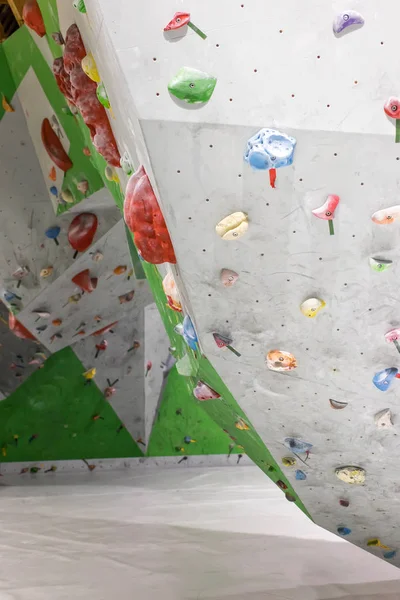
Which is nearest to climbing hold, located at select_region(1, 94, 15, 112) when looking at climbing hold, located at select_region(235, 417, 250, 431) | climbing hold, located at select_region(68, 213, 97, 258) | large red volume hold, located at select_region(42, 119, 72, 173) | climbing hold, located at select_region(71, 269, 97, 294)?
large red volume hold, located at select_region(42, 119, 72, 173)

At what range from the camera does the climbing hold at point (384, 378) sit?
1.63 m

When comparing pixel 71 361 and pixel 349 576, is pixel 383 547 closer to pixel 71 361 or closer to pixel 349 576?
pixel 349 576

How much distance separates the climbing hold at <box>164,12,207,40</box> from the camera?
50.3 inches

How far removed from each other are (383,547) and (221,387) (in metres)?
0.94

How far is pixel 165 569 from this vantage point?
8.25 feet

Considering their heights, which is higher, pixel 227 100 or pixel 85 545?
pixel 227 100

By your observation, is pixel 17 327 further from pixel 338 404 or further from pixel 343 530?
pixel 338 404

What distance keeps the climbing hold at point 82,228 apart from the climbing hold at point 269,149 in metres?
2.30

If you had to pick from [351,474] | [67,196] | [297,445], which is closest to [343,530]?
[351,474]

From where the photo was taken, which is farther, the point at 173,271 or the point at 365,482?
the point at 365,482

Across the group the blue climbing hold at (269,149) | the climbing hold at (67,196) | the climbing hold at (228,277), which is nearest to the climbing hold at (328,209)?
the blue climbing hold at (269,149)

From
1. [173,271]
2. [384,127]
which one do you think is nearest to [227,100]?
[384,127]

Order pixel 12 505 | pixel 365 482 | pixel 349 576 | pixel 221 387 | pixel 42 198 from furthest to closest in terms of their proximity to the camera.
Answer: pixel 12 505
pixel 42 198
pixel 349 576
pixel 365 482
pixel 221 387

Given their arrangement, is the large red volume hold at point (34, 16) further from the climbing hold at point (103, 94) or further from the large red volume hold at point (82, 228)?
the large red volume hold at point (82, 228)
